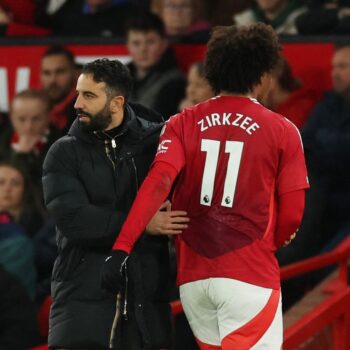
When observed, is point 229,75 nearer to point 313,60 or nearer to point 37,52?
point 313,60

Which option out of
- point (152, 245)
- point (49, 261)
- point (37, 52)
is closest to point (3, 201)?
point (49, 261)

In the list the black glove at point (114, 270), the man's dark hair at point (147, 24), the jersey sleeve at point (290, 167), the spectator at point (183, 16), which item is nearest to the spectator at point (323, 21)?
the spectator at point (183, 16)

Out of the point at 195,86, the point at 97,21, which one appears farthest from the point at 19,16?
the point at 195,86

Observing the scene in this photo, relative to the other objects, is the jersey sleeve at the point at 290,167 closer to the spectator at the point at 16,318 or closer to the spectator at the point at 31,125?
the spectator at the point at 16,318

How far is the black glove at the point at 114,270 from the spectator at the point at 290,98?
3.53 metres

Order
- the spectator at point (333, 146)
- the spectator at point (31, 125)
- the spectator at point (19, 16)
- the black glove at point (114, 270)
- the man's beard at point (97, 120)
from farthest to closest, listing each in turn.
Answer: the spectator at point (19, 16) < the spectator at point (31, 125) < the spectator at point (333, 146) < the man's beard at point (97, 120) < the black glove at point (114, 270)

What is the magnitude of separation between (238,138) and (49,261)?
2.90m

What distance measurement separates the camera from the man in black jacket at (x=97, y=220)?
418 cm

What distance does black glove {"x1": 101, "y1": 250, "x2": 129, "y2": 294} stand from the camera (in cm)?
399

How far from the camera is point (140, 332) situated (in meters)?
4.21

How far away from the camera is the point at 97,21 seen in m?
9.06

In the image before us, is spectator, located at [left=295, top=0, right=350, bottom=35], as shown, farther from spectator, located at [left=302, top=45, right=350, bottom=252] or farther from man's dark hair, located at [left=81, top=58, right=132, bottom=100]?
man's dark hair, located at [left=81, top=58, right=132, bottom=100]

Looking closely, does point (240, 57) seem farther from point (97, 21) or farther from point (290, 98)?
point (97, 21)

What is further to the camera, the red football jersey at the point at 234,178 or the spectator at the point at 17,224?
the spectator at the point at 17,224
